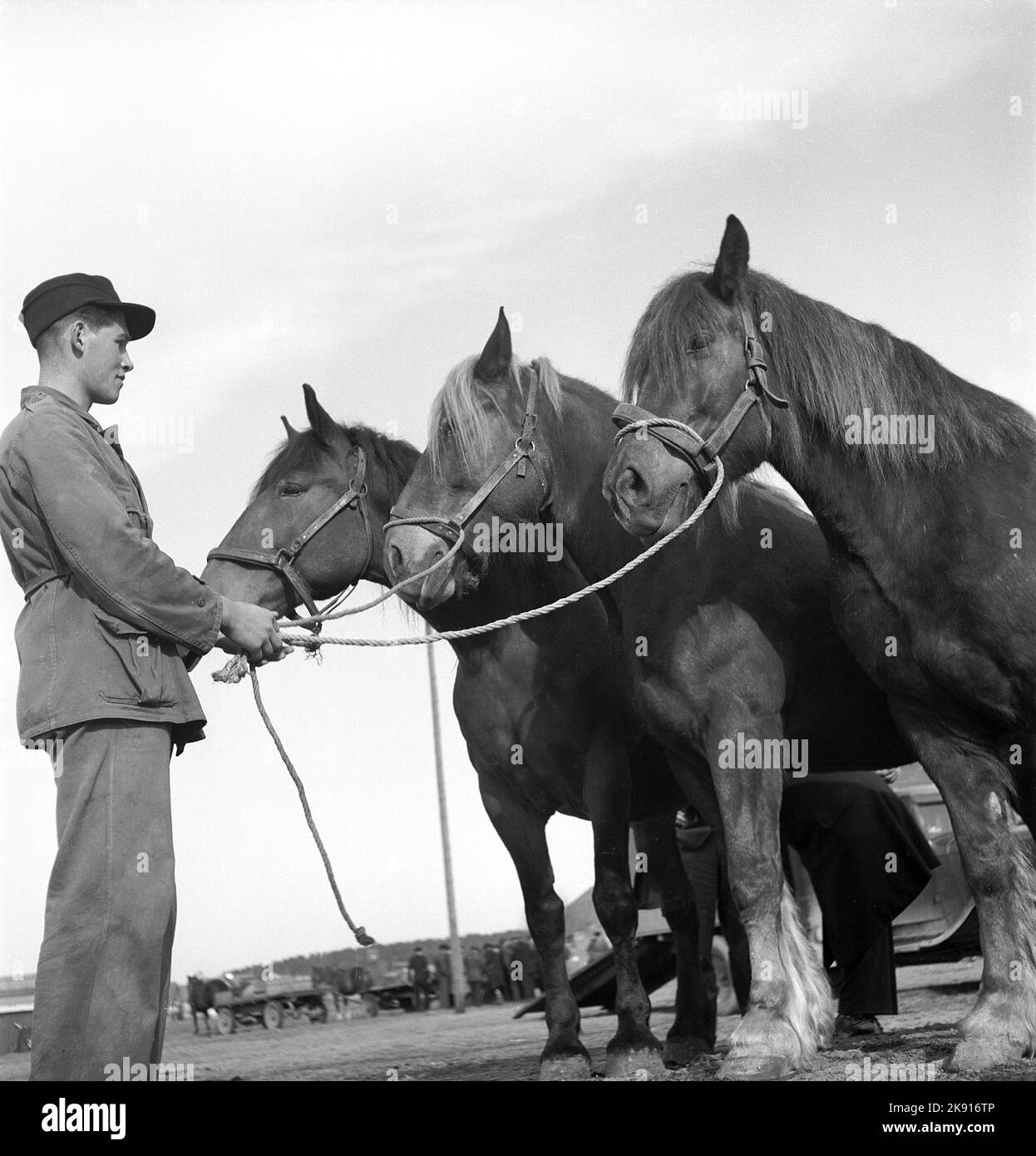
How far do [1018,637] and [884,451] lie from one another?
893 millimetres

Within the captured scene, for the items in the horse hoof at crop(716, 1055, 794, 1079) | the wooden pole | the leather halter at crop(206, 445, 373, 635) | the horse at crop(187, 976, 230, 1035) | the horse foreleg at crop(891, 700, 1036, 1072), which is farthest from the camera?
the wooden pole

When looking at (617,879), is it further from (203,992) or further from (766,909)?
(203,992)

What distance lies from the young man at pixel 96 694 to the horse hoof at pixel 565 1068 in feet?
8.30

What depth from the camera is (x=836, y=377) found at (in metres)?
5.39

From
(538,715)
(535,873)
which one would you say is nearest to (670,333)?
(538,715)

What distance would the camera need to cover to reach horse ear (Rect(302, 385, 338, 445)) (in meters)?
7.41

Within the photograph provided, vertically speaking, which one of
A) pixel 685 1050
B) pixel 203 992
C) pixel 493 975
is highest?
pixel 685 1050

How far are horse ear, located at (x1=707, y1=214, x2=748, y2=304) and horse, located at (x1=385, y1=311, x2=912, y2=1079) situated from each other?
0.93 metres

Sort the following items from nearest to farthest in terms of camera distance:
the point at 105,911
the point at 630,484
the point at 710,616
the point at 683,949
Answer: the point at 105,911 < the point at 630,484 < the point at 710,616 < the point at 683,949

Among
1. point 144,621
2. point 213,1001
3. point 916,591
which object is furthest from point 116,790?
point 213,1001

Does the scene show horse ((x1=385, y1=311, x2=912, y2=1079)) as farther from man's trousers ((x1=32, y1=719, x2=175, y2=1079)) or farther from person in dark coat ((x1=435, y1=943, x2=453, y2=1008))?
person in dark coat ((x1=435, y1=943, x2=453, y2=1008))

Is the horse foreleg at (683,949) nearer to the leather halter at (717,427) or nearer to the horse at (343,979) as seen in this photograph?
the leather halter at (717,427)

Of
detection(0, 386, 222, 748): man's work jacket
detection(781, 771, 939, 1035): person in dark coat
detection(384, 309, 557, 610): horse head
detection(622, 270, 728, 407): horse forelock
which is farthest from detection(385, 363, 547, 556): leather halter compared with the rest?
detection(781, 771, 939, 1035): person in dark coat

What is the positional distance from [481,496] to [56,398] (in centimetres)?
217
